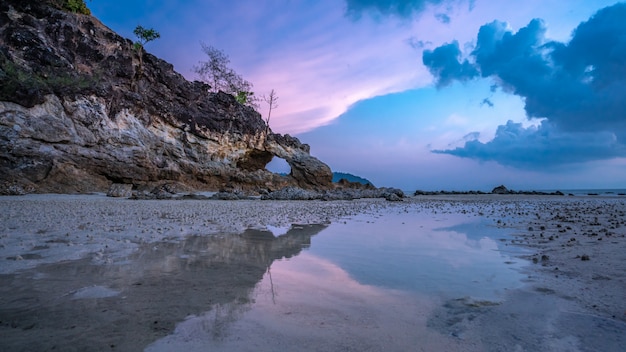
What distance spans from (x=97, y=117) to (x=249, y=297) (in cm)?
2305

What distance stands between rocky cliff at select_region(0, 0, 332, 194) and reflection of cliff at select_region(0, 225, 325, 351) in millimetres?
16291

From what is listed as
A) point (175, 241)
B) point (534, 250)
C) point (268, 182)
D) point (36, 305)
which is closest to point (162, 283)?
point (36, 305)

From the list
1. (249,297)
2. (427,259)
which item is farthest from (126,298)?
(427,259)

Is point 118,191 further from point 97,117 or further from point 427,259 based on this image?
point 427,259

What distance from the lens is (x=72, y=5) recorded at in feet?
78.7

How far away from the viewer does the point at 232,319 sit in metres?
2.47

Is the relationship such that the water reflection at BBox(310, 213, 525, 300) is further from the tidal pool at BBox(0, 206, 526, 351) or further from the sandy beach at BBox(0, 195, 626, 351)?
the sandy beach at BBox(0, 195, 626, 351)

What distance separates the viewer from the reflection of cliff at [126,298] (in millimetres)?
2113

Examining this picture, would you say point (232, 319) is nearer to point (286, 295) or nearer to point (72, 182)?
point (286, 295)

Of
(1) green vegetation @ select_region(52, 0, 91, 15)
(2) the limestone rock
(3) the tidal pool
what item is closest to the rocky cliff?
(1) green vegetation @ select_region(52, 0, 91, 15)

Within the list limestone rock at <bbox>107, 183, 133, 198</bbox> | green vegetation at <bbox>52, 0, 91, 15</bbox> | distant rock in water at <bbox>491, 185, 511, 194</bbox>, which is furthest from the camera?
distant rock in water at <bbox>491, 185, 511, 194</bbox>

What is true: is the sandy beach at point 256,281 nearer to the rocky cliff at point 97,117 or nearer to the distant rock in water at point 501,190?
the rocky cliff at point 97,117

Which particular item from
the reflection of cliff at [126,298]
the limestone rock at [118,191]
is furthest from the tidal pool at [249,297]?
the limestone rock at [118,191]

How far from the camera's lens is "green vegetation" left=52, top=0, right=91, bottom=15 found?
2353cm
